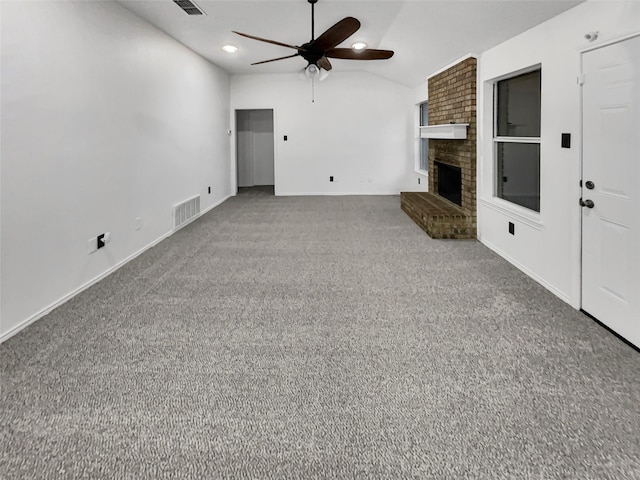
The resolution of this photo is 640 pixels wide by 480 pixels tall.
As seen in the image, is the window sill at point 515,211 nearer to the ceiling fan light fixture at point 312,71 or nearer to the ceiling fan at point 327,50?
the ceiling fan at point 327,50

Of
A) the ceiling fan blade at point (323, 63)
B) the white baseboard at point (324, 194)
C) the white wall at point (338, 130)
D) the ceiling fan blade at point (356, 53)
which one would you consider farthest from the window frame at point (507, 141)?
the white baseboard at point (324, 194)

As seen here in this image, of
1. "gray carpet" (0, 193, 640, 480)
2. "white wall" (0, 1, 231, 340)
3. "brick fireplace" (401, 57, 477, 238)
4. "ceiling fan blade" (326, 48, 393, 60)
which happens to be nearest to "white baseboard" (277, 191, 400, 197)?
"brick fireplace" (401, 57, 477, 238)

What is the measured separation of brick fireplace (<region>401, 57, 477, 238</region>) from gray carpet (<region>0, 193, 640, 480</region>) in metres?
1.44

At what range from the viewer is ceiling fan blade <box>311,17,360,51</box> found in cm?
388

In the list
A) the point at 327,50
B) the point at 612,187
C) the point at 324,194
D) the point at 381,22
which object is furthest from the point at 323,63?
the point at 324,194

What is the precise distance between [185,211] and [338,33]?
3.68 m

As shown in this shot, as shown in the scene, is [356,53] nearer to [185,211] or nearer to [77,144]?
[77,144]

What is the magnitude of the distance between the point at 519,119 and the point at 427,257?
161 cm

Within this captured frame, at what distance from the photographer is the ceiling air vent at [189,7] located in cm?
464

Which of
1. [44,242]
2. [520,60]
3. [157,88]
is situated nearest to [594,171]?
[520,60]

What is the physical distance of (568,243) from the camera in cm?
356

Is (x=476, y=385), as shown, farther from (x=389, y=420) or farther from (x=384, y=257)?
(x=384, y=257)

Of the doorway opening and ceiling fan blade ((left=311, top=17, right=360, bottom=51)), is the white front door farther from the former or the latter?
the doorway opening

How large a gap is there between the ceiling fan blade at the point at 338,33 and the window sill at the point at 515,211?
2.21m
